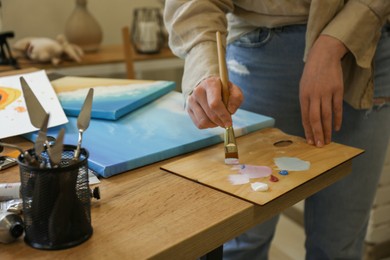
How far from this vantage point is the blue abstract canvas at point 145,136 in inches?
24.2

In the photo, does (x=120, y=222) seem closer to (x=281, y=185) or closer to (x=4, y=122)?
(x=281, y=185)

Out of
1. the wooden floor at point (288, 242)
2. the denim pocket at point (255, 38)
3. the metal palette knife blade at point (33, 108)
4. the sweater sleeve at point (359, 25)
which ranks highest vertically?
the sweater sleeve at point (359, 25)

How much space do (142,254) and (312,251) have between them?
673 millimetres

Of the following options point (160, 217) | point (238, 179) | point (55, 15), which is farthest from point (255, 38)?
point (55, 15)

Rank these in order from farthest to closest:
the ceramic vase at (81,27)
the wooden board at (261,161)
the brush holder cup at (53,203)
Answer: the ceramic vase at (81,27)
the wooden board at (261,161)
the brush holder cup at (53,203)

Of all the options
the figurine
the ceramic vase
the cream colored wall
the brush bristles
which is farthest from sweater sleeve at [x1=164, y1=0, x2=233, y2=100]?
the cream colored wall

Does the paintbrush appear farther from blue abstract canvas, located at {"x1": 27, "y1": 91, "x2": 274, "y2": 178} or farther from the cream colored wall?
the cream colored wall

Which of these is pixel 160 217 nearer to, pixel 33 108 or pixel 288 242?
pixel 33 108

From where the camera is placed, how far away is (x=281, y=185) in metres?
0.56

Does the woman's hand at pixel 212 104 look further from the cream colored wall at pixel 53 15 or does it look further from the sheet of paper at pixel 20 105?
the cream colored wall at pixel 53 15

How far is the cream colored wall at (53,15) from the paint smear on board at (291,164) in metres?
1.75

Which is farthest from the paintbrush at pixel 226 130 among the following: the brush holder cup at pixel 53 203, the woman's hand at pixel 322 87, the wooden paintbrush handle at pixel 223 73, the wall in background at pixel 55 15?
the wall in background at pixel 55 15

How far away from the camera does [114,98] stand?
836 millimetres

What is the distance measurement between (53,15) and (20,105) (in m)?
1.48
